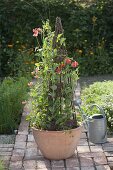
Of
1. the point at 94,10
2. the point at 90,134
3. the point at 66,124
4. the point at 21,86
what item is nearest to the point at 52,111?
the point at 66,124

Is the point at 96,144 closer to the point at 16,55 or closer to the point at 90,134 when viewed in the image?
the point at 90,134

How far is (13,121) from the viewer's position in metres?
6.11

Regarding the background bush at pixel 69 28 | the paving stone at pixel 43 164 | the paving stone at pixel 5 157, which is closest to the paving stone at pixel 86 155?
the paving stone at pixel 43 164

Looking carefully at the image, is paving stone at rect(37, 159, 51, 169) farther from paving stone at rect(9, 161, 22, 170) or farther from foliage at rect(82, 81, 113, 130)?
foliage at rect(82, 81, 113, 130)

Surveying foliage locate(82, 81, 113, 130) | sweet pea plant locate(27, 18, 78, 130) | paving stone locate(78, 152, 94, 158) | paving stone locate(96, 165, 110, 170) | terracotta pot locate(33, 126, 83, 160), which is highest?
sweet pea plant locate(27, 18, 78, 130)

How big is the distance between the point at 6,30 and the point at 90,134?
535 centimetres

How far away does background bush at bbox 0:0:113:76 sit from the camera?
33.1 feet

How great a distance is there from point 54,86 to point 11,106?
155cm

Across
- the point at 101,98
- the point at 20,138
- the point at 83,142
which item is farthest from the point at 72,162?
the point at 101,98

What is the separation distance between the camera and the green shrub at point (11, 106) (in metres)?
6.05

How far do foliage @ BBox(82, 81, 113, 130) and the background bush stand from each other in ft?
8.45

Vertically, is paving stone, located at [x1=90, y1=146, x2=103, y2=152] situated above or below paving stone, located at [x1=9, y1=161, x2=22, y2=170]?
below

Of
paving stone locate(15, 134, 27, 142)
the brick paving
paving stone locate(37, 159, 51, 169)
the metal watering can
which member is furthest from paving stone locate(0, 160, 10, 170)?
the metal watering can

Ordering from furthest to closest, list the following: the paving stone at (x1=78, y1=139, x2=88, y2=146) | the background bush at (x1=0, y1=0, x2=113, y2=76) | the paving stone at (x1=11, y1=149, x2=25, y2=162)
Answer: the background bush at (x1=0, y1=0, x2=113, y2=76), the paving stone at (x1=78, y1=139, x2=88, y2=146), the paving stone at (x1=11, y1=149, x2=25, y2=162)
